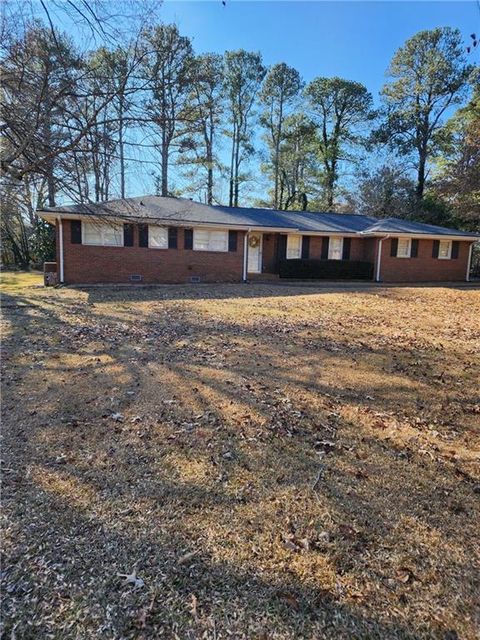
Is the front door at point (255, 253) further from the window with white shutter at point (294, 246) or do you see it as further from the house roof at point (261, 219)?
the window with white shutter at point (294, 246)

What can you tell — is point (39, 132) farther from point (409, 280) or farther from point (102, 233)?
point (409, 280)

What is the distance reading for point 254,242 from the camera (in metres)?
19.7

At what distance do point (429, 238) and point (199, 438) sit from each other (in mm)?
20206

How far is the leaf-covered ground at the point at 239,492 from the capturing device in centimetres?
202

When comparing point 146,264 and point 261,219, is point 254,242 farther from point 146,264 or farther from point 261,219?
point 146,264

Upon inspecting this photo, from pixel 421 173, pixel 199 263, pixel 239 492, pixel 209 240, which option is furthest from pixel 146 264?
pixel 421 173

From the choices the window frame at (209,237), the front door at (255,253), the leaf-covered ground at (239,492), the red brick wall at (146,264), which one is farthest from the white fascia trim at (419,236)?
the leaf-covered ground at (239,492)

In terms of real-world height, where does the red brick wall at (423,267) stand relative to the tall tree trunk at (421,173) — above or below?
below

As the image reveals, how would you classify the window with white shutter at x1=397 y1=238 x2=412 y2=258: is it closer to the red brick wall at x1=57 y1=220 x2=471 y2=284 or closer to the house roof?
the red brick wall at x1=57 y1=220 x2=471 y2=284

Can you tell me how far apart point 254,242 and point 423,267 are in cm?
896

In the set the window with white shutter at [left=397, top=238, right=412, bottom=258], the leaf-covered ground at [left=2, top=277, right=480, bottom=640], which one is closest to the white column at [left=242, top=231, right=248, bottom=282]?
the window with white shutter at [left=397, top=238, right=412, bottom=258]

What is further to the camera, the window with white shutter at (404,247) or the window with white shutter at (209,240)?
the window with white shutter at (404,247)

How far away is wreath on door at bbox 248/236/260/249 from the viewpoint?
19.6 metres

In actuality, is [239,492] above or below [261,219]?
below
